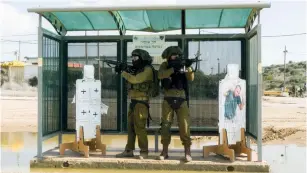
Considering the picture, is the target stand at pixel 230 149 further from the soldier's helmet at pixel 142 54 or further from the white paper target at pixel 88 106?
the white paper target at pixel 88 106

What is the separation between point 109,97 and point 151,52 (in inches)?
52.0

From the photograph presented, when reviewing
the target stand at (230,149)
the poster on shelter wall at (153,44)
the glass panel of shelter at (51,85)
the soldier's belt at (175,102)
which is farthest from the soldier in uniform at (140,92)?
the glass panel of shelter at (51,85)

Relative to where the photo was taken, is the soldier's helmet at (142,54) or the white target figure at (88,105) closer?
the soldier's helmet at (142,54)

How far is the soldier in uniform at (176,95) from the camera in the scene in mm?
7199

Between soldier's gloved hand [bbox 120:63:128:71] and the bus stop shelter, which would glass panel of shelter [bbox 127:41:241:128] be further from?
soldier's gloved hand [bbox 120:63:128:71]

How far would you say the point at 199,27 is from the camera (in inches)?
348

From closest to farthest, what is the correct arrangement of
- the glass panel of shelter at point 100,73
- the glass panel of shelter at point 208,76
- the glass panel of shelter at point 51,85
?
the glass panel of shelter at point 51,85 → the glass panel of shelter at point 208,76 → the glass panel of shelter at point 100,73

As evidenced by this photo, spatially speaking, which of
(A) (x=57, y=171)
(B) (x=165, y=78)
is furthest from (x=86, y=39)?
(A) (x=57, y=171)

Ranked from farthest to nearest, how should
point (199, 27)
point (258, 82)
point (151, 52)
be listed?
point (199, 27), point (151, 52), point (258, 82)

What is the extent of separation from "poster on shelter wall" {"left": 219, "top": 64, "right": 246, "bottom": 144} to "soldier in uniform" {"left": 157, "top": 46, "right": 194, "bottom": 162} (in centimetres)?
69

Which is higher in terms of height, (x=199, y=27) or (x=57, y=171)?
(x=199, y=27)

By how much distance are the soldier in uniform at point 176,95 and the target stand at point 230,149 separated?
0.63m

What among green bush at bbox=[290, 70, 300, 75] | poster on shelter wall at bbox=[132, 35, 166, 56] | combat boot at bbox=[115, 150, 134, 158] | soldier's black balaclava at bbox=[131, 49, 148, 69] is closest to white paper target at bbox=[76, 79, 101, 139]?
combat boot at bbox=[115, 150, 134, 158]

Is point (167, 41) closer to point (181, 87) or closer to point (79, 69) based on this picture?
point (181, 87)
